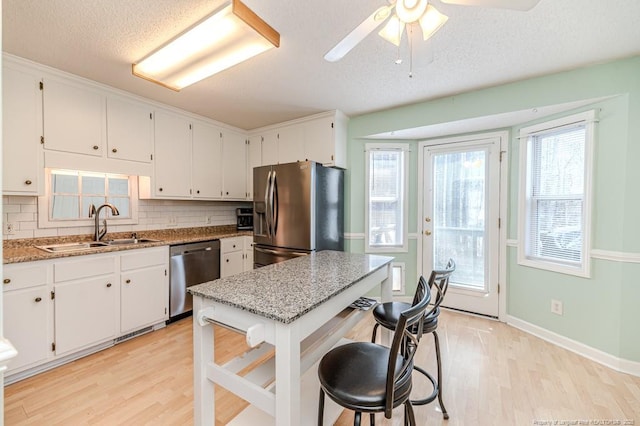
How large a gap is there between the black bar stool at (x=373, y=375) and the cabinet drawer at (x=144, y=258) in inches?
85.6

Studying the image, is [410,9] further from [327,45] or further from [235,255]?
[235,255]

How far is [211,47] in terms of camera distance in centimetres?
201

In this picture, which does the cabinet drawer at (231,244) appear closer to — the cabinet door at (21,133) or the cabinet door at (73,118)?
the cabinet door at (73,118)

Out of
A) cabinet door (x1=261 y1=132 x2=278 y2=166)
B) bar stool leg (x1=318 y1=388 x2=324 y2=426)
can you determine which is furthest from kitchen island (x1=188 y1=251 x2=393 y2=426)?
cabinet door (x1=261 y1=132 x2=278 y2=166)

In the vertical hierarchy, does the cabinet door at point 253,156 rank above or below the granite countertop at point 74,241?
above

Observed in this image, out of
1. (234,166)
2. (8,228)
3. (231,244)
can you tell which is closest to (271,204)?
(231,244)

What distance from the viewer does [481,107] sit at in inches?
109

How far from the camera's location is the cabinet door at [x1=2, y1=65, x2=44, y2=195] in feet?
7.16

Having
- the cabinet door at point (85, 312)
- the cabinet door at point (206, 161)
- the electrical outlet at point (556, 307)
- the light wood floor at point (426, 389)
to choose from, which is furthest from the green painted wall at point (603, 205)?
the cabinet door at point (85, 312)

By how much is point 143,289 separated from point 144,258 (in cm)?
30

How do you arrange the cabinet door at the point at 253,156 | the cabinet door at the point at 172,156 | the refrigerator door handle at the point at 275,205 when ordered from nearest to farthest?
the cabinet door at the point at 172,156 → the refrigerator door handle at the point at 275,205 → the cabinet door at the point at 253,156

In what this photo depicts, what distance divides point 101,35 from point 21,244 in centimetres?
189

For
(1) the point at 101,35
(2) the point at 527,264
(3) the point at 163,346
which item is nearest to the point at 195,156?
(1) the point at 101,35

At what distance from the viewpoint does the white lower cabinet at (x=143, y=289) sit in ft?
8.56
